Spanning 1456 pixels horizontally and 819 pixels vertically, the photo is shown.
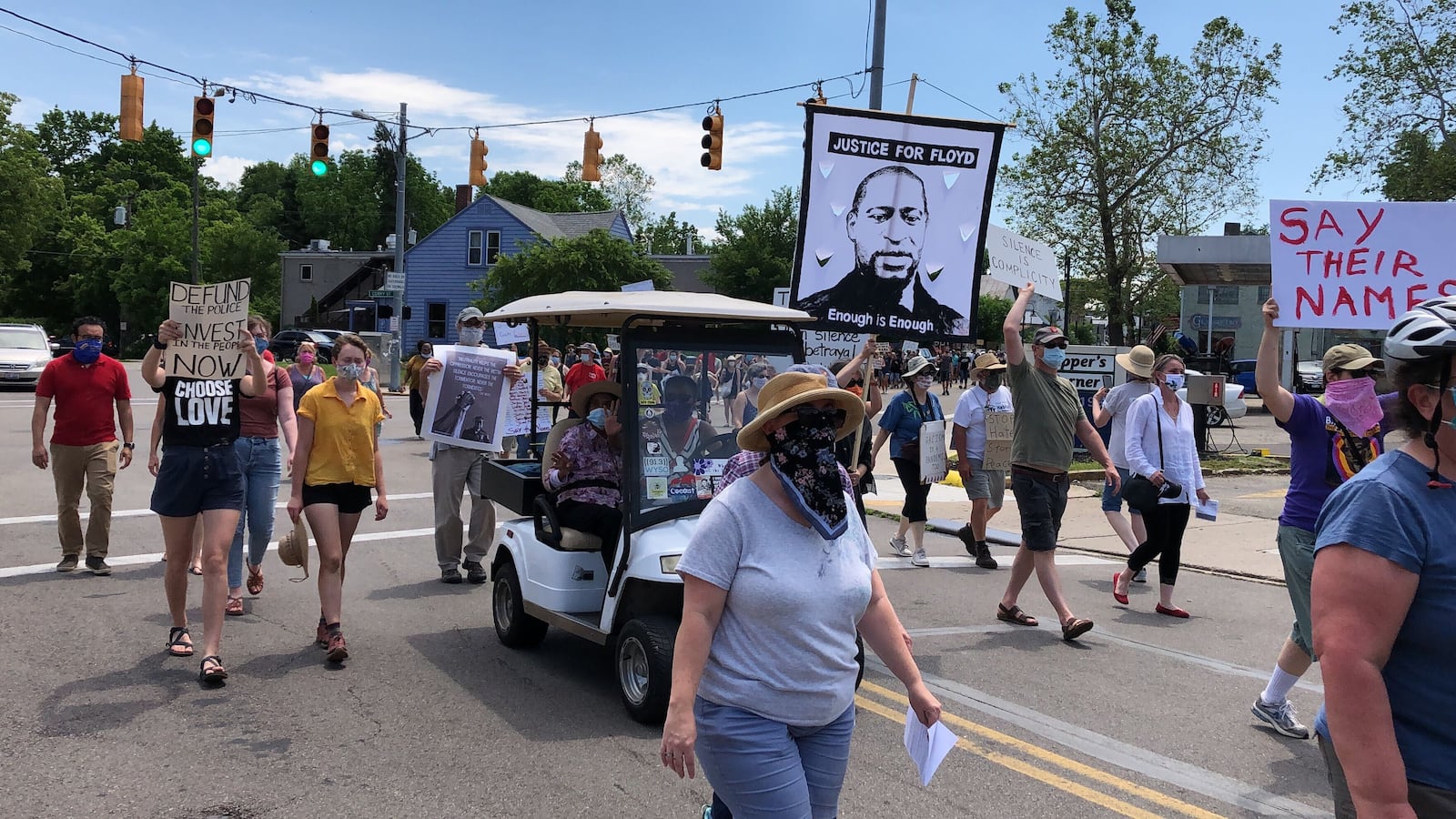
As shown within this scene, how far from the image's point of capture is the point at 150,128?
94.2 m

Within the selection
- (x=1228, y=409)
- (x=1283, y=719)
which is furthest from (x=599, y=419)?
(x=1228, y=409)

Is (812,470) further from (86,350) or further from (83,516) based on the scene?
(83,516)

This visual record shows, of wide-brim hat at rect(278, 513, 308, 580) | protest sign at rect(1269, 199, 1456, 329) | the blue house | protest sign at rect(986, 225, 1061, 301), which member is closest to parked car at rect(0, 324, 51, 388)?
the blue house

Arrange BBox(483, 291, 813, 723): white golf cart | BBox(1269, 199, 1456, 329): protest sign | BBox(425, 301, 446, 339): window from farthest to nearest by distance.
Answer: BBox(425, 301, 446, 339): window
BBox(1269, 199, 1456, 329): protest sign
BBox(483, 291, 813, 723): white golf cart

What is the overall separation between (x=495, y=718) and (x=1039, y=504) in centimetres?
377

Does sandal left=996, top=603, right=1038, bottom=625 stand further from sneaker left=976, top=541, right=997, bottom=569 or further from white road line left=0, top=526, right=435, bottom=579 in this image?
white road line left=0, top=526, right=435, bottom=579

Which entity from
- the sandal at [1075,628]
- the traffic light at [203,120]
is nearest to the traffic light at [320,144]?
the traffic light at [203,120]

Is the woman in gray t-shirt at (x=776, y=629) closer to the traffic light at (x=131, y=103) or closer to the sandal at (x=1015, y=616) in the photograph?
the sandal at (x=1015, y=616)

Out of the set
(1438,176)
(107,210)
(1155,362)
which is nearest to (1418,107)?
(1438,176)

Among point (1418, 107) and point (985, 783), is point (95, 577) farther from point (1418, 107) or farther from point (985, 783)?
point (1418, 107)

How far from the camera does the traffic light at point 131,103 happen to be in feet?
53.6

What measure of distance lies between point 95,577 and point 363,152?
103m

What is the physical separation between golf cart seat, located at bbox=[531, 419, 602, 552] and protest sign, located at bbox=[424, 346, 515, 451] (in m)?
1.76

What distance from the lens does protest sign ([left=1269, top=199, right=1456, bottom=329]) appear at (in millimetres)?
5941
